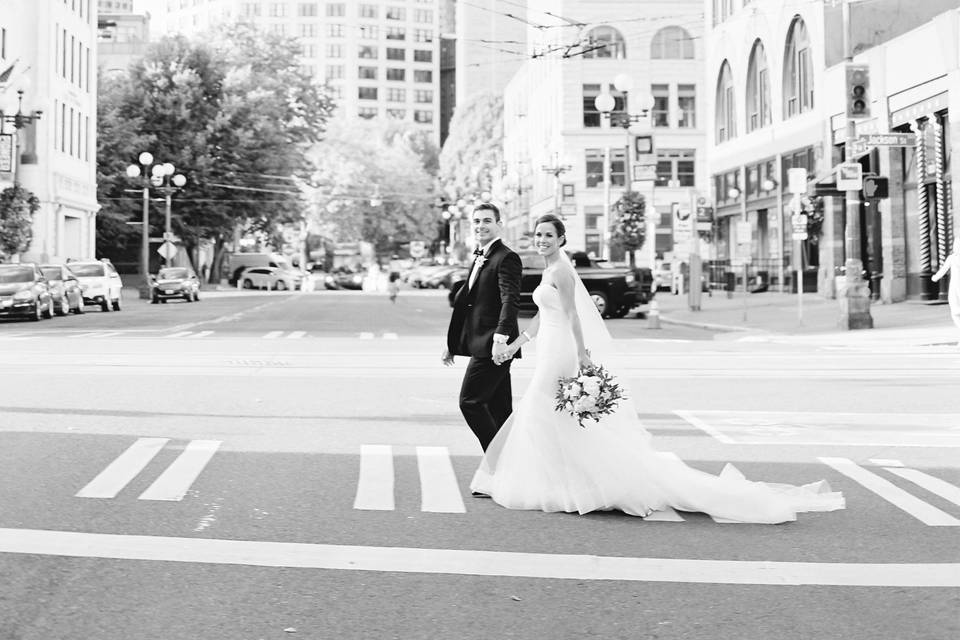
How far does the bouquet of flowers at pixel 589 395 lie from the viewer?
818 centimetres

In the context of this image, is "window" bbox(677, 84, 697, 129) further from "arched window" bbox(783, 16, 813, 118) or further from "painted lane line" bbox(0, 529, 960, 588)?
"painted lane line" bbox(0, 529, 960, 588)

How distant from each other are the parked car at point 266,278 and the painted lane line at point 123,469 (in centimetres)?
8166

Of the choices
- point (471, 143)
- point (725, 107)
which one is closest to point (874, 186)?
point (725, 107)

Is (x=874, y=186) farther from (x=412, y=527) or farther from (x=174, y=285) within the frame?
(x=174, y=285)

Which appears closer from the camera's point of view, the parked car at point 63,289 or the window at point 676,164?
the parked car at point 63,289

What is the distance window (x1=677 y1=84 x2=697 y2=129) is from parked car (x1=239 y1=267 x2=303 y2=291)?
27925 millimetres

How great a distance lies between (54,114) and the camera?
2566 inches

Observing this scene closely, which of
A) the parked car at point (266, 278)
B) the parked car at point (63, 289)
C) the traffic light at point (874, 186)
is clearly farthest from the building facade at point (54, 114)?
the traffic light at point (874, 186)

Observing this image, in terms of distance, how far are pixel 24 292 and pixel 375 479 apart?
3030 cm

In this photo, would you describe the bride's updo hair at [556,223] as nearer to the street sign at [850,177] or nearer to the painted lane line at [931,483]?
the painted lane line at [931,483]

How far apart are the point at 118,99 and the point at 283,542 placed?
74.6 m

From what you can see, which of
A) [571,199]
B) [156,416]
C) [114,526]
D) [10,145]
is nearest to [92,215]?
[10,145]

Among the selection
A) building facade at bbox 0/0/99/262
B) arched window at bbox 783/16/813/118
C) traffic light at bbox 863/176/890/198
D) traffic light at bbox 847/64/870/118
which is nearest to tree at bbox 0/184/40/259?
building facade at bbox 0/0/99/262

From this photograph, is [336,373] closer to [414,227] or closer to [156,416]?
[156,416]
